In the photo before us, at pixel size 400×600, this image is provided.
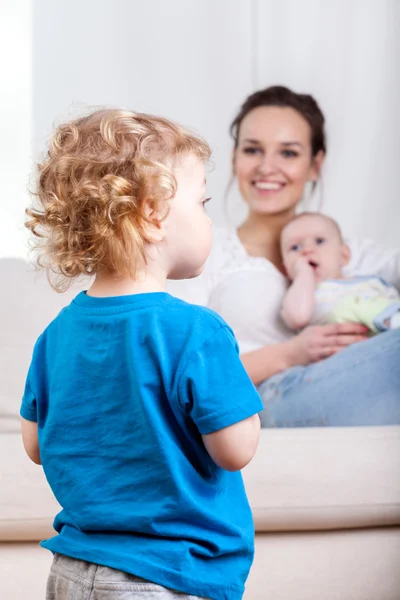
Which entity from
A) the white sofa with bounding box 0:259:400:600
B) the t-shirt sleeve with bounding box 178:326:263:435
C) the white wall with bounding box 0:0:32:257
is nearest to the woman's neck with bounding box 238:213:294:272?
the white wall with bounding box 0:0:32:257

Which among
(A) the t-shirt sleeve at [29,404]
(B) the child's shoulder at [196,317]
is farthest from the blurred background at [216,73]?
(B) the child's shoulder at [196,317]

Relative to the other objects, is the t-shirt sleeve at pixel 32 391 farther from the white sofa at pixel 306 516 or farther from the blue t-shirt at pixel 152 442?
the white sofa at pixel 306 516

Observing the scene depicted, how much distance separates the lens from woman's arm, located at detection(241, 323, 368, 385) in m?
2.31

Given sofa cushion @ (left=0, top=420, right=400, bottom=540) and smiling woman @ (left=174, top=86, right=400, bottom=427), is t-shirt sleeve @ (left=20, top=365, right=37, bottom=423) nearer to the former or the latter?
sofa cushion @ (left=0, top=420, right=400, bottom=540)

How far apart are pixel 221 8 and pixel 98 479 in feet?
7.06

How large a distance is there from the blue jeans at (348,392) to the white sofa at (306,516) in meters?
0.37

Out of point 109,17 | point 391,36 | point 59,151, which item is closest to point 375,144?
point 391,36

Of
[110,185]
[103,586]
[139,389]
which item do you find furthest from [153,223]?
[103,586]

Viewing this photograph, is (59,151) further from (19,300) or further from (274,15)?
(274,15)

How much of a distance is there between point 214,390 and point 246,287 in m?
1.64

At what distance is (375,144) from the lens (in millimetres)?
2680

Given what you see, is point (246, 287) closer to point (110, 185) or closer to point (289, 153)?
point (289, 153)

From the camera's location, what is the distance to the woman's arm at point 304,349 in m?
2.31

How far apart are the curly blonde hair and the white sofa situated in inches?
31.6
